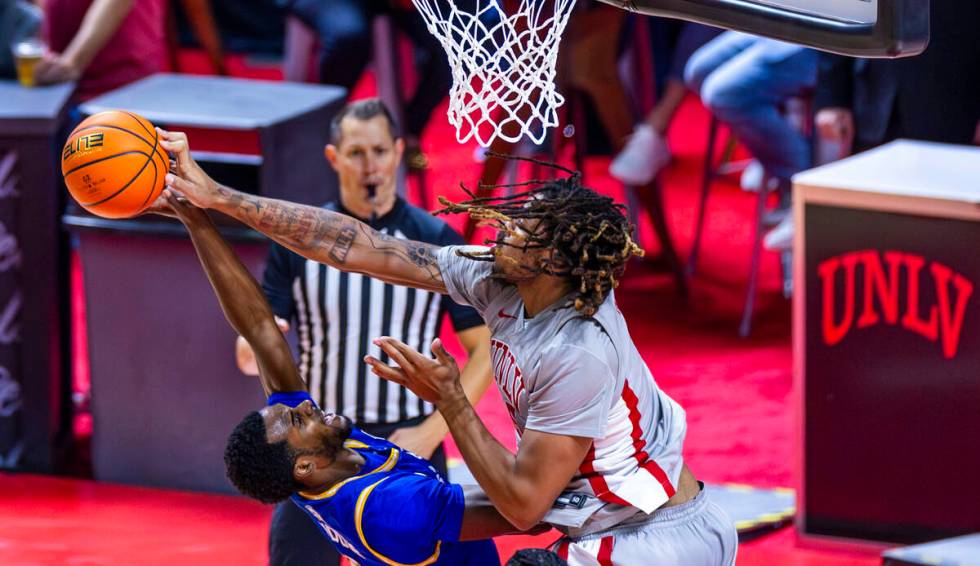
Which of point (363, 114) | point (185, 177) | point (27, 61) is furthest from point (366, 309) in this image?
point (27, 61)

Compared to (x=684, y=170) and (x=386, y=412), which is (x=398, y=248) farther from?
(x=684, y=170)

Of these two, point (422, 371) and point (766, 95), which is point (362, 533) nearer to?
point (422, 371)

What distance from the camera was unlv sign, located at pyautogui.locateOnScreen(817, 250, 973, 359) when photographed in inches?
197

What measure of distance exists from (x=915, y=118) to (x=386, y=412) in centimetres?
305

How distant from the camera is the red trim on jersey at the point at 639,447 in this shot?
3309 mm

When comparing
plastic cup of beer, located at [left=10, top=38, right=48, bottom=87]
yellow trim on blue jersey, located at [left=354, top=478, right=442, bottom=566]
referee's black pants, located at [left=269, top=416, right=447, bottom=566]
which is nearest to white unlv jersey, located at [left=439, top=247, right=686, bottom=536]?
yellow trim on blue jersey, located at [left=354, top=478, right=442, bottom=566]

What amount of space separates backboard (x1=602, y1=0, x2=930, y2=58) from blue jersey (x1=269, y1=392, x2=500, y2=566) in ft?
4.31

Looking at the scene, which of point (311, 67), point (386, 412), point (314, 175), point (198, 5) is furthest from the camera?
point (198, 5)

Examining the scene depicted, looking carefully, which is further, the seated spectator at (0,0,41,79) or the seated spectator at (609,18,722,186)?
the seated spectator at (609,18,722,186)

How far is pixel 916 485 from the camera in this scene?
5109 millimetres

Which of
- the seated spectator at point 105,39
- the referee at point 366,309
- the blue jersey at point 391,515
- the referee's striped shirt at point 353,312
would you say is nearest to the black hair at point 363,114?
the referee at point 366,309

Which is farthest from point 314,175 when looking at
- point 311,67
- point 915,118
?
point 311,67

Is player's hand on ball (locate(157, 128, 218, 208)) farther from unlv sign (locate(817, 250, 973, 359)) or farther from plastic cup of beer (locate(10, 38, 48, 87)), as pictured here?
plastic cup of beer (locate(10, 38, 48, 87))

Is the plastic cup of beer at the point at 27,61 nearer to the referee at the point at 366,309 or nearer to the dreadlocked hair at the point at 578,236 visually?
the referee at the point at 366,309
